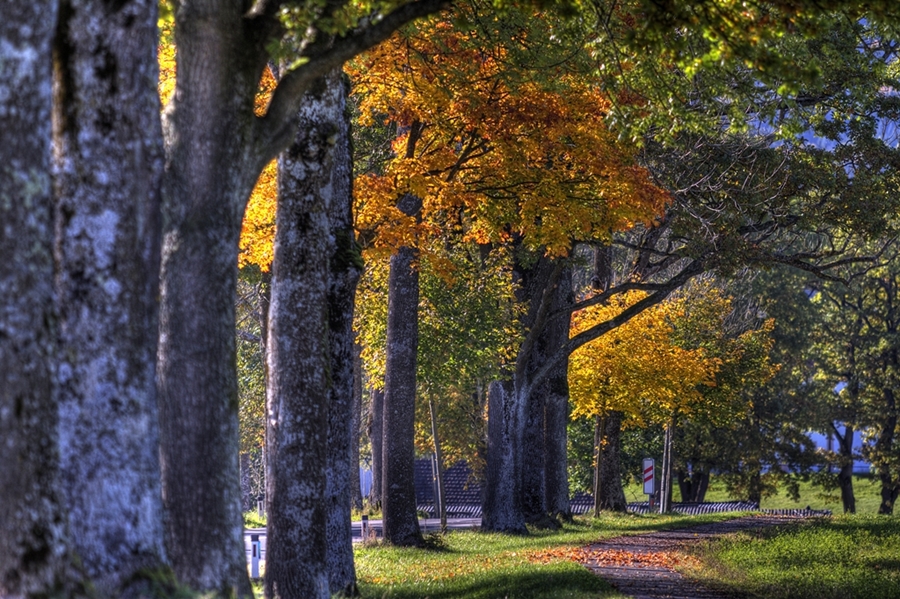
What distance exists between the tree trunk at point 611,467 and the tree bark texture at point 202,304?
32064mm

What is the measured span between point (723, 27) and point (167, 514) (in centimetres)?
609

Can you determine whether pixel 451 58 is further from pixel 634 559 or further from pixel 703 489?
pixel 703 489

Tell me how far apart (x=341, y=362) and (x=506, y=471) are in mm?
13650

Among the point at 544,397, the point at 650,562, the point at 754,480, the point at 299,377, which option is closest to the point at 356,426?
the point at 544,397

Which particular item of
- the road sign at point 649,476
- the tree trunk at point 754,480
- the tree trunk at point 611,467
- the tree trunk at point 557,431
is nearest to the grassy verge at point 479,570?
the tree trunk at point 557,431

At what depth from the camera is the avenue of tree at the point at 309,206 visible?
19.7 feet

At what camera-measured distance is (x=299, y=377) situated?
33.8 ft

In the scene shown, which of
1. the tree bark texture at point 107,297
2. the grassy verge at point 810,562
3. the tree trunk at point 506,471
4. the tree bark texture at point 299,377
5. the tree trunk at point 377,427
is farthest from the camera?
the tree trunk at point 377,427

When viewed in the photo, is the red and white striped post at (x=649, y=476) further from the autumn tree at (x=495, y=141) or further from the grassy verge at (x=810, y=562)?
the autumn tree at (x=495, y=141)

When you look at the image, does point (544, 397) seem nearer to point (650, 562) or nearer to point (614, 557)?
point (614, 557)

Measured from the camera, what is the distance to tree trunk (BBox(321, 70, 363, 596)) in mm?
12367

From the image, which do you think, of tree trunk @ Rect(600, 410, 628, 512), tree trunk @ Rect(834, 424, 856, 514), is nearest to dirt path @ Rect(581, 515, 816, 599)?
tree trunk @ Rect(600, 410, 628, 512)

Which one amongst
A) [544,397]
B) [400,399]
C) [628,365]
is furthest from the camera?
[628,365]

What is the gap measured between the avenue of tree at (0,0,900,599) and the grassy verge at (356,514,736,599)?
1119 mm
